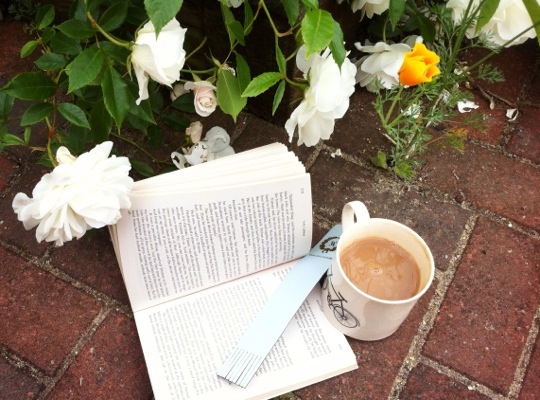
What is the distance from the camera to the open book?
914mm

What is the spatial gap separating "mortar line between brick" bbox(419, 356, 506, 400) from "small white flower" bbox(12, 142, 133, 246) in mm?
579

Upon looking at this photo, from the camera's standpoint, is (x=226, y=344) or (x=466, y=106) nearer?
(x=226, y=344)

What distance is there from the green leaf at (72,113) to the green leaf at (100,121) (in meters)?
0.02

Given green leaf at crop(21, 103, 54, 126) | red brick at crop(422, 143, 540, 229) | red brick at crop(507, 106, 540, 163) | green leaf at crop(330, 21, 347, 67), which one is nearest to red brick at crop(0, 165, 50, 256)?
green leaf at crop(21, 103, 54, 126)

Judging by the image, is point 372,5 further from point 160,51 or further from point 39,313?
point 39,313

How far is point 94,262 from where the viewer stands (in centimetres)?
106

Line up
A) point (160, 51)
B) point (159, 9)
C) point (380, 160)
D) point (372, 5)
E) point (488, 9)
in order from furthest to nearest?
point (380, 160)
point (372, 5)
point (488, 9)
point (160, 51)
point (159, 9)

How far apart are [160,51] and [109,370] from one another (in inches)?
21.2

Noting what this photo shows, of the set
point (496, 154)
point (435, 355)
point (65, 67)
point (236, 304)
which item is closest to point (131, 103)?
point (65, 67)

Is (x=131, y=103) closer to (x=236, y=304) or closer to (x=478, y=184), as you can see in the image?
(x=236, y=304)

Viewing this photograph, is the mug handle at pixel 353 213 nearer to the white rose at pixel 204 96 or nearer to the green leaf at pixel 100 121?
the white rose at pixel 204 96

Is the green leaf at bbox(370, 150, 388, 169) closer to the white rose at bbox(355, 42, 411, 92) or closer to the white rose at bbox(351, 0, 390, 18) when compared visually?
the white rose at bbox(355, 42, 411, 92)

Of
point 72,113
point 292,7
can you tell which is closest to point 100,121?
point 72,113

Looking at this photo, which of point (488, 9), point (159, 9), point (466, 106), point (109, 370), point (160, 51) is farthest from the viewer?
point (466, 106)
